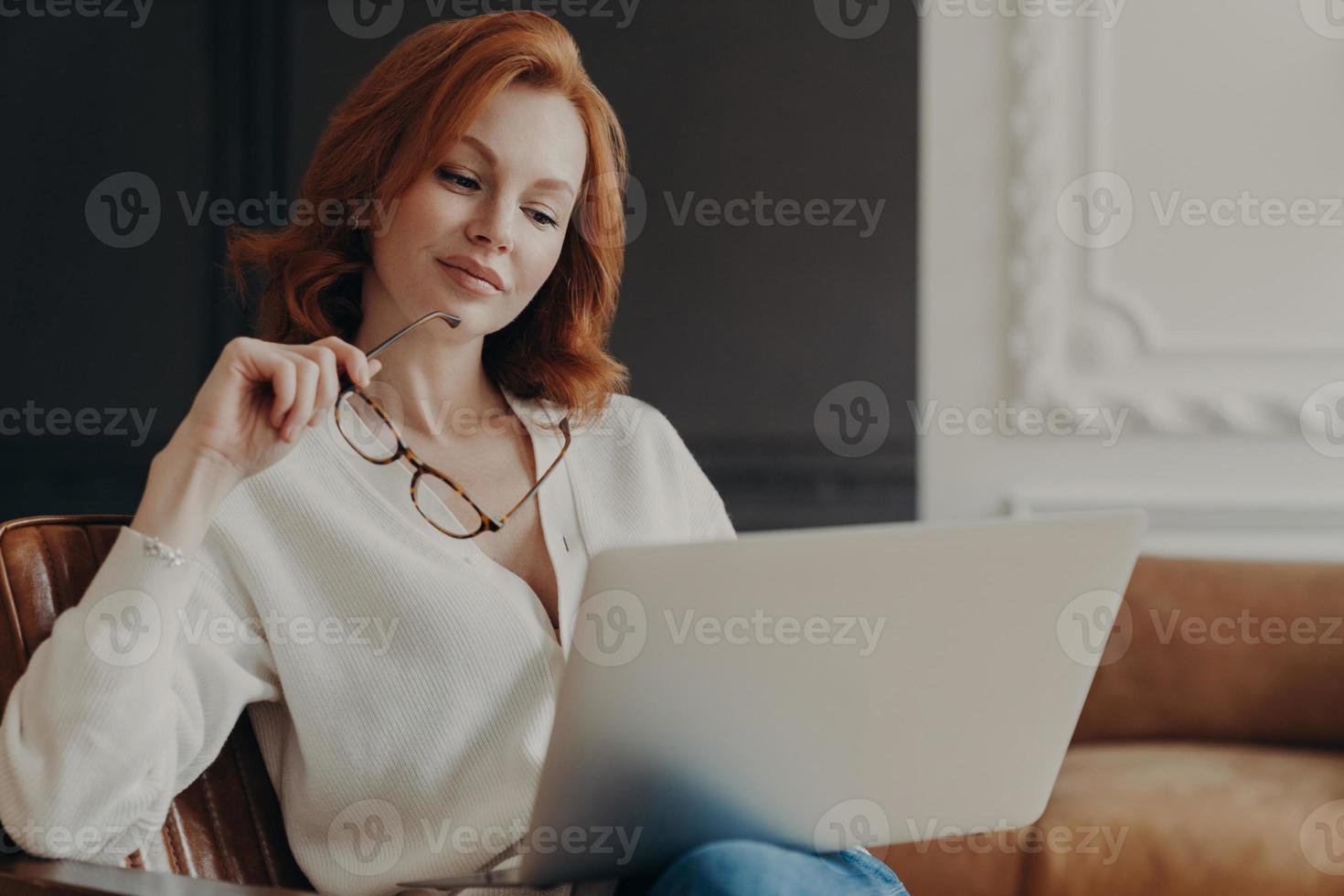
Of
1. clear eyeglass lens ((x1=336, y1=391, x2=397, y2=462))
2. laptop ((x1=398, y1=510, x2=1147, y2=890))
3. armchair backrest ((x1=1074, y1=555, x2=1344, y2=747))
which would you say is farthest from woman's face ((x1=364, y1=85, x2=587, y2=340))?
armchair backrest ((x1=1074, y1=555, x2=1344, y2=747))

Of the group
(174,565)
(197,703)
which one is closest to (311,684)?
(197,703)

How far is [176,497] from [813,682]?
56cm

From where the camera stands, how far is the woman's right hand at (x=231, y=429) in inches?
41.7

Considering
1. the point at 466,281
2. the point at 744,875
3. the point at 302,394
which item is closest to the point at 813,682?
the point at 744,875

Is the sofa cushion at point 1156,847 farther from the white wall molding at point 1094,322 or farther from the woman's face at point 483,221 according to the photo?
the woman's face at point 483,221

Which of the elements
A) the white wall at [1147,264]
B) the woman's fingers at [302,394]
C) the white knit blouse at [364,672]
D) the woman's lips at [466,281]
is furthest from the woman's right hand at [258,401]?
the white wall at [1147,264]

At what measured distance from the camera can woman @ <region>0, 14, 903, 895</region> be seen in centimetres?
105

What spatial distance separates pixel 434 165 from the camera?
1.35 m

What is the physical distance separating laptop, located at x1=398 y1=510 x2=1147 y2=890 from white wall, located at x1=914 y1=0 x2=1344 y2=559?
168cm

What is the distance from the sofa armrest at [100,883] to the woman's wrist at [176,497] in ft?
0.86

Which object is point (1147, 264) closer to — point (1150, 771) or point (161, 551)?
point (1150, 771)

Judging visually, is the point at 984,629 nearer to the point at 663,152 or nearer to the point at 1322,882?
the point at 1322,882

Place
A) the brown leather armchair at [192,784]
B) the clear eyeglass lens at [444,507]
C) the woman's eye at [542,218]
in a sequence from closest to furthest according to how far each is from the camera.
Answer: the brown leather armchair at [192,784], the clear eyeglass lens at [444,507], the woman's eye at [542,218]

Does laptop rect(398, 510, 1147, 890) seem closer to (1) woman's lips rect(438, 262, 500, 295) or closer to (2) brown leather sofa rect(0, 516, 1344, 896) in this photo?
(2) brown leather sofa rect(0, 516, 1344, 896)
